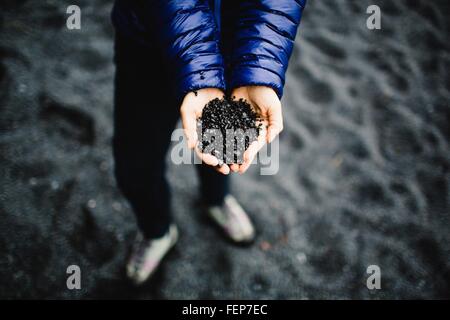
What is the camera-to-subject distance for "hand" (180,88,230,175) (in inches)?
47.0

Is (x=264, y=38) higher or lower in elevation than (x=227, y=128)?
higher

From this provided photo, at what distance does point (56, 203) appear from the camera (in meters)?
2.20

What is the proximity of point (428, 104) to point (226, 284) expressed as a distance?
2206mm

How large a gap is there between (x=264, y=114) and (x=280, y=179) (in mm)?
1142

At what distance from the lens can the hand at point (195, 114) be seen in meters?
1.19

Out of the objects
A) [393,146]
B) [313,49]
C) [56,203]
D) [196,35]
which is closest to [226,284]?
[56,203]

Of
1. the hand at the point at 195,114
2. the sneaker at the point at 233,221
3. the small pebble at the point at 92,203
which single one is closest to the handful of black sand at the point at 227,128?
the hand at the point at 195,114

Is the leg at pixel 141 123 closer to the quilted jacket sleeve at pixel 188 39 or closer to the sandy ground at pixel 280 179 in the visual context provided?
the quilted jacket sleeve at pixel 188 39

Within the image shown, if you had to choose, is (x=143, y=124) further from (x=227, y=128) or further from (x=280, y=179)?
(x=280, y=179)

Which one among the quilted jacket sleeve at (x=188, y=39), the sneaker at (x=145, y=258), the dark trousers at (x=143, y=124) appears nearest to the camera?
the quilted jacket sleeve at (x=188, y=39)

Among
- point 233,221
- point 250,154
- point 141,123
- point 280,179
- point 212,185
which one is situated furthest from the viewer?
point 280,179

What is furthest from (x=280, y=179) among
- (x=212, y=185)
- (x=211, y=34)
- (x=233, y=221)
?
(x=211, y=34)

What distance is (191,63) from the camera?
118 centimetres

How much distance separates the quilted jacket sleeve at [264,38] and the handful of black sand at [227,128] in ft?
0.41
